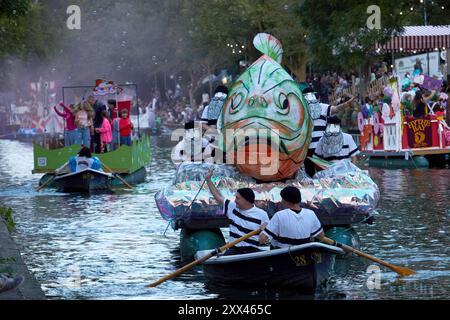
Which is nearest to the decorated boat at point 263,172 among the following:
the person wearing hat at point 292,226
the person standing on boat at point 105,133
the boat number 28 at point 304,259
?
the person wearing hat at point 292,226

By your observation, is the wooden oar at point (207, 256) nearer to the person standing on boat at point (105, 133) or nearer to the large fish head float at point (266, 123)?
the large fish head float at point (266, 123)

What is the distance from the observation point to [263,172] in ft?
50.4

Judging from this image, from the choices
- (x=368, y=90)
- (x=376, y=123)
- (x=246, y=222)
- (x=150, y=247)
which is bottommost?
(x=150, y=247)

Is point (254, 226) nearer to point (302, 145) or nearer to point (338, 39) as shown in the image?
point (302, 145)

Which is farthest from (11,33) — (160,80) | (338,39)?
(160,80)

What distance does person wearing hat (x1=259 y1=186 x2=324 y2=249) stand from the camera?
12531 millimetres

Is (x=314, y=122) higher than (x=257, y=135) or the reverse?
higher

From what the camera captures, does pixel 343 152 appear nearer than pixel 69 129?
Yes

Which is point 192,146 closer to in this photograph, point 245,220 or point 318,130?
point 318,130

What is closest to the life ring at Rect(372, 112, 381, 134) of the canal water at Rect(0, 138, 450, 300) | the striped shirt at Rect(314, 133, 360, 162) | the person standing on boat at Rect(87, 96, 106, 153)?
the canal water at Rect(0, 138, 450, 300)

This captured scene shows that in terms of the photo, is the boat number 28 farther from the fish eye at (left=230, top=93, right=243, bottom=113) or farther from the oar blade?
the fish eye at (left=230, top=93, right=243, bottom=113)

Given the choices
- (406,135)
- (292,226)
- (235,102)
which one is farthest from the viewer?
(406,135)

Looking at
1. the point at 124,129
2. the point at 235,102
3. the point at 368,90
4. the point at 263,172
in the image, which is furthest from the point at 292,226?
the point at 368,90

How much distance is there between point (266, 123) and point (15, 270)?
374 centimetres
